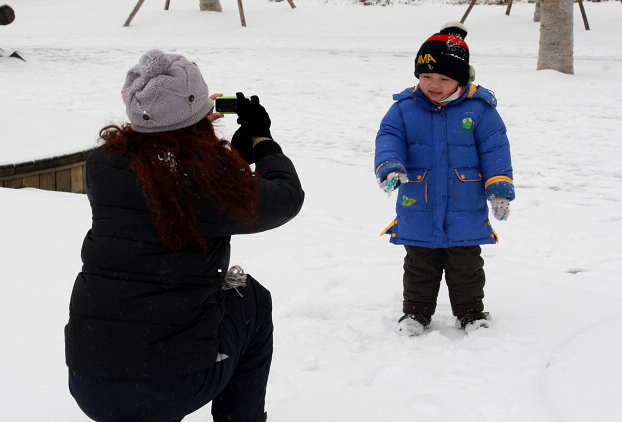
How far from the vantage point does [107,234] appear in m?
1.71

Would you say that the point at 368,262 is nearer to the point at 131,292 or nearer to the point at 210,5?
the point at 131,292

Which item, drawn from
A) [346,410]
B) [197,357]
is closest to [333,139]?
[346,410]

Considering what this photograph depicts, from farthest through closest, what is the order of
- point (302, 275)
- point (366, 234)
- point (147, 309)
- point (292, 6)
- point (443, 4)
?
point (443, 4)
point (292, 6)
point (366, 234)
point (302, 275)
point (147, 309)

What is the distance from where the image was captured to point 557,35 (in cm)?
1058

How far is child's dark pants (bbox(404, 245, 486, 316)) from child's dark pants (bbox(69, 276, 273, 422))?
1238 millimetres

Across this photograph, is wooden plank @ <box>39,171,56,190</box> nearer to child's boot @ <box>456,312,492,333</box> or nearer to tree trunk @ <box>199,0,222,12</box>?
child's boot @ <box>456,312,492,333</box>

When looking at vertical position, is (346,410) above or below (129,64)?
above

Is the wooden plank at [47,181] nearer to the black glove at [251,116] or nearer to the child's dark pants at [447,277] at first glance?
the child's dark pants at [447,277]

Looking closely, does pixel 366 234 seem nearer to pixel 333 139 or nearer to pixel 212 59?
pixel 333 139

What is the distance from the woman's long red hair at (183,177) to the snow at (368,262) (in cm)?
104

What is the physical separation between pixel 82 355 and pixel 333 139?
6256 mm

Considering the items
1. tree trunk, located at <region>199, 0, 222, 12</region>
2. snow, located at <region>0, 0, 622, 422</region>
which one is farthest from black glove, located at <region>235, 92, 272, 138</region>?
tree trunk, located at <region>199, 0, 222, 12</region>

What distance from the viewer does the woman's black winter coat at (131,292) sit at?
1688 mm

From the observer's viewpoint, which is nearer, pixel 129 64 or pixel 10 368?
pixel 10 368
